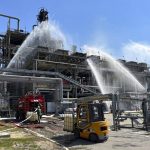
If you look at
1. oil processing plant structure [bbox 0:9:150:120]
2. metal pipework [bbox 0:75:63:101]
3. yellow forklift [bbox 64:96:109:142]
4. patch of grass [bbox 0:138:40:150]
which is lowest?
patch of grass [bbox 0:138:40:150]

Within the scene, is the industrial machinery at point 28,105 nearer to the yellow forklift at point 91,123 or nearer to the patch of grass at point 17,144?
the yellow forklift at point 91,123

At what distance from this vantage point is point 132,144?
18547 millimetres

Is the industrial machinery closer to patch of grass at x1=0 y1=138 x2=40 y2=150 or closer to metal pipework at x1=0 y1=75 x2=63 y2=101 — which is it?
metal pipework at x1=0 y1=75 x2=63 y2=101

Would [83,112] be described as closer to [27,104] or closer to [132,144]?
[132,144]

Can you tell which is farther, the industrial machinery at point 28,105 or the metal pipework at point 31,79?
the metal pipework at point 31,79

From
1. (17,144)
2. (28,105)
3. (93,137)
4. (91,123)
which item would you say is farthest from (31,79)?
(17,144)

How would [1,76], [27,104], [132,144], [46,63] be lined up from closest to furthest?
[132,144], [27,104], [1,76], [46,63]

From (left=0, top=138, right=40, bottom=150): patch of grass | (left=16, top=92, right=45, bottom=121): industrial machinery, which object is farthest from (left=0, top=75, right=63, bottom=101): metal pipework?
(left=0, top=138, right=40, bottom=150): patch of grass

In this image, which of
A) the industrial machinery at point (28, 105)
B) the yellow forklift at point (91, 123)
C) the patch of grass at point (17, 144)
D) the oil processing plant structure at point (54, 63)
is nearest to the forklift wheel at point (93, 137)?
the yellow forklift at point (91, 123)

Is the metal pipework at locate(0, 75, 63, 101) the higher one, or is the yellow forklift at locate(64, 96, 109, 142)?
the metal pipework at locate(0, 75, 63, 101)

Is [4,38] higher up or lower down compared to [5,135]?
higher up

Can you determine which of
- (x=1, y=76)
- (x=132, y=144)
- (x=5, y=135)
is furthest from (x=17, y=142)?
(x=1, y=76)

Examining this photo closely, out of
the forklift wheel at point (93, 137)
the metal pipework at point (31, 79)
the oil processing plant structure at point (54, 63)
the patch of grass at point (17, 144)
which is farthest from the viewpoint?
the oil processing plant structure at point (54, 63)

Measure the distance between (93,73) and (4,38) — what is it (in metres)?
23.9
